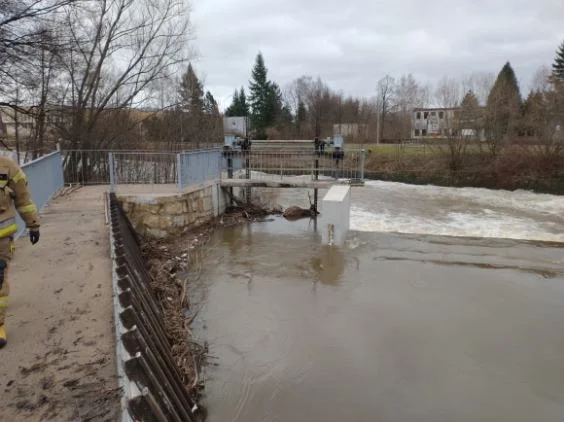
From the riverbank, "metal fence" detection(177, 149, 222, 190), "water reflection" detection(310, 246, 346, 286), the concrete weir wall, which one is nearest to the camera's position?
the riverbank

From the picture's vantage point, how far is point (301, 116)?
211 feet

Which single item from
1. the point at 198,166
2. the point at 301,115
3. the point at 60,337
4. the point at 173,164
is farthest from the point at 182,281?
the point at 301,115

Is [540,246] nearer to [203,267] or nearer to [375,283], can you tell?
[375,283]

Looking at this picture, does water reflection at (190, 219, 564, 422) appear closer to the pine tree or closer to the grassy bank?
the grassy bank

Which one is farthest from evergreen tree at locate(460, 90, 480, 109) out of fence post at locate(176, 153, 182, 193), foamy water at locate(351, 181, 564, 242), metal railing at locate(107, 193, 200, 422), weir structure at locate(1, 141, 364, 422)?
metal railing at locate(107, 193, 200, 422)

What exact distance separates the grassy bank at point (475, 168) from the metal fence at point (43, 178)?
17916 mm

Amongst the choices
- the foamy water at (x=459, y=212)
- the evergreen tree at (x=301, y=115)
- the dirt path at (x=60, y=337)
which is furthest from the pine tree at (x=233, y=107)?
the dirt path at (x=60, y=337)

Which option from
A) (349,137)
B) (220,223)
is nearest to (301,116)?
(349,137)

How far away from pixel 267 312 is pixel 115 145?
14054 millimetres

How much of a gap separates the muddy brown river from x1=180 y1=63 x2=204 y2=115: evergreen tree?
46.1ft

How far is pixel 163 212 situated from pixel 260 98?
49340mm

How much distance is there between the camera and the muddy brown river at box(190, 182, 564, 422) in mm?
4770

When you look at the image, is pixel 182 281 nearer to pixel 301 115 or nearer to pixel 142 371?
pixel 142 371

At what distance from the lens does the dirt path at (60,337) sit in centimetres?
292
